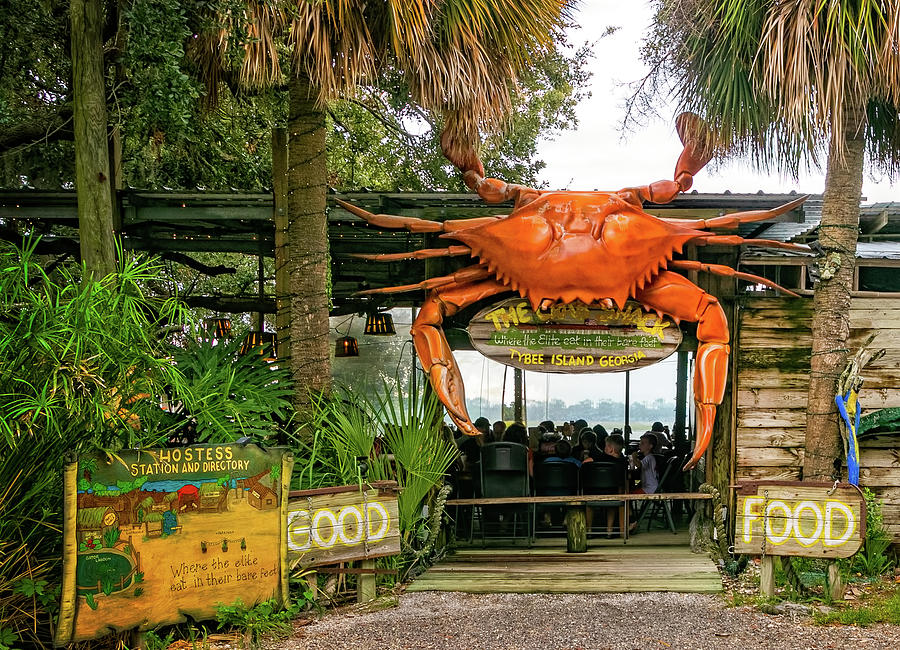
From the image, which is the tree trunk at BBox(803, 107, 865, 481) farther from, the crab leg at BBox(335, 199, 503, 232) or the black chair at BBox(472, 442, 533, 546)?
the crab leg at BBox(335, 199, 503, 232)

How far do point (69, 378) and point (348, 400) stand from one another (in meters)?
2.85

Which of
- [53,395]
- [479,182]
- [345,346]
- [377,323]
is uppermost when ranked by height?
[479,182]

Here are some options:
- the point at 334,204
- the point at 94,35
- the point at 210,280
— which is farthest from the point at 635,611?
the point at 210,280

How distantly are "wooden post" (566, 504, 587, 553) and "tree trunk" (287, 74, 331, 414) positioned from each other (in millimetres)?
2721

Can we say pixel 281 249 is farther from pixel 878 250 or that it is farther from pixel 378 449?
pixel 878 250

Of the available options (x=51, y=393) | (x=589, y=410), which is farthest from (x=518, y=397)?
(x=51, y=393)

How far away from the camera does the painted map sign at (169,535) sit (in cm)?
427

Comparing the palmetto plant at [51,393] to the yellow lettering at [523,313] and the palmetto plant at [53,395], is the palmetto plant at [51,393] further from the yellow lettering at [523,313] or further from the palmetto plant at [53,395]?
the yellow lettering at [523,313]

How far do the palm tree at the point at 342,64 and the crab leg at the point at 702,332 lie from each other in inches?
86.4

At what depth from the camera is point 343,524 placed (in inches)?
212

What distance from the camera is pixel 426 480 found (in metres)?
6.10

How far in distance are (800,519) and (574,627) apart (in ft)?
6.02

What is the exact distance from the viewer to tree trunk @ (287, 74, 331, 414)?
20.4 feet

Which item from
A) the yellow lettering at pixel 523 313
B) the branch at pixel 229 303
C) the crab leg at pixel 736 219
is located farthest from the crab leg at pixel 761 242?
the branch at pixel 229 303
